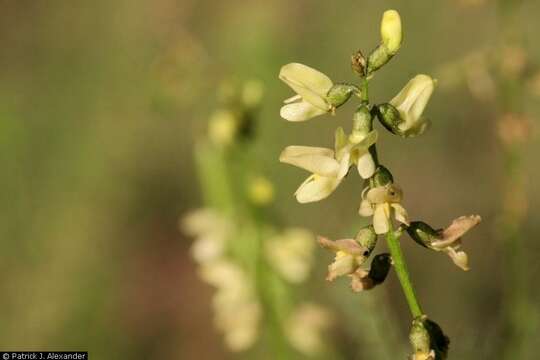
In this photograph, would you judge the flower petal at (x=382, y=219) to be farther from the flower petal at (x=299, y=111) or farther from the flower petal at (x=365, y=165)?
the flower petal at (x=299, y=111)

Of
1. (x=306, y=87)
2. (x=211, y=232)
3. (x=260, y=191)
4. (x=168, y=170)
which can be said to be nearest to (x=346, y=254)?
(x=306, y=87)

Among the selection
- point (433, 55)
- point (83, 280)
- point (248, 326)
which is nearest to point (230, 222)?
point (248, 326)

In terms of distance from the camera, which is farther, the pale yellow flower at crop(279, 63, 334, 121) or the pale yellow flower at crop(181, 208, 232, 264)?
the pale yellow flower at crop(181, 208, 232, 264)

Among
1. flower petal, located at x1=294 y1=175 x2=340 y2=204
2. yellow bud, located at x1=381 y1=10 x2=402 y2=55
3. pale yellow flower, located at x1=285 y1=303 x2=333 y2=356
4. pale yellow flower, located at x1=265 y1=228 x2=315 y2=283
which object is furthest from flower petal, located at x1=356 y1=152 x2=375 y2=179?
pale yellow flower, located at x1=285 y1=303 x2=333 y2=356

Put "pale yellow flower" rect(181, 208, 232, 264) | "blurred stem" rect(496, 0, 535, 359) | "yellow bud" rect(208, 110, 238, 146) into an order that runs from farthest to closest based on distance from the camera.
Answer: "pale yellow flower" rect(181, 208, 232, 264) → "blurred stem" rect(496, 0, 535, 359) → "yellow bud" rect(208, 110, 238, 146)

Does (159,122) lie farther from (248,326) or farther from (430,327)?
(430,327)

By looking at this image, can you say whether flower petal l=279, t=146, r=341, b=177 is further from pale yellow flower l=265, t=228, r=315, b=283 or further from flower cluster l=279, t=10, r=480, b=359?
pale yellow flower l=265, t=228, r=315, b=283
